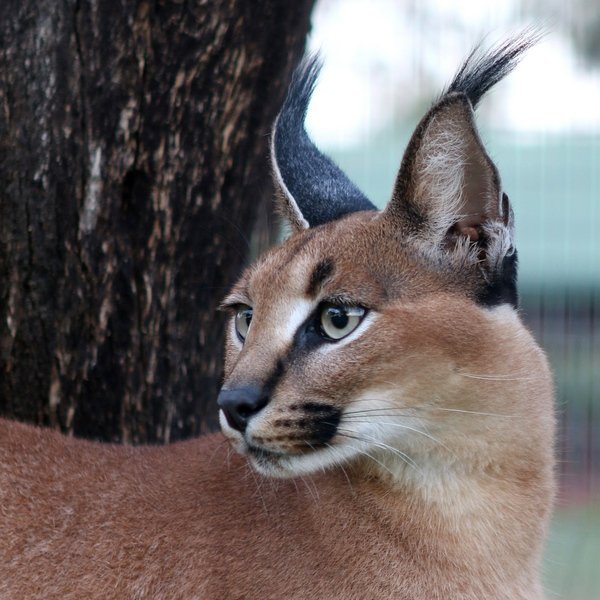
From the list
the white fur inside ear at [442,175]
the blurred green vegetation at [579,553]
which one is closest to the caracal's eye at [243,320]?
the white fur inside ear at [442,175]

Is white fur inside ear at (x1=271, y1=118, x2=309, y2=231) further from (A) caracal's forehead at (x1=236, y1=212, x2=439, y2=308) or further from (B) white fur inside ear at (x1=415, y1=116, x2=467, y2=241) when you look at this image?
(B) white fur inside ear at (x1=415, y1=116, x2=467, y2=241)

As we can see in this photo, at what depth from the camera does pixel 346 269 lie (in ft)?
11.8

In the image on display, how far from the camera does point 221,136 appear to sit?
4887mm

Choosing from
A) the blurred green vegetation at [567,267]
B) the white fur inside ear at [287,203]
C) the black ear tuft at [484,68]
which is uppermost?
the black ear tuft at [484,68]

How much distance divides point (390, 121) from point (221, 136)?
4144 mm

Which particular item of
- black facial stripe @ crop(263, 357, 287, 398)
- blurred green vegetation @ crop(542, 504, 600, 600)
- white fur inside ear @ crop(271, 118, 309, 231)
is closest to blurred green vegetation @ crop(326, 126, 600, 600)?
blurred green vegetation @ crop(542, 504, 600, 600)

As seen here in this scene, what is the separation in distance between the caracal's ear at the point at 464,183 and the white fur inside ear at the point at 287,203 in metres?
A: 0.64

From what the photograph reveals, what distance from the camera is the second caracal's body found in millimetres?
3396

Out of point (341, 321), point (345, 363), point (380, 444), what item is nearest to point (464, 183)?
point (341, 321)

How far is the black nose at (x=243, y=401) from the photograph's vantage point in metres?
3.30

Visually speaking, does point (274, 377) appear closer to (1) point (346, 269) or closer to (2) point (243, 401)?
(2) point (243, 401)

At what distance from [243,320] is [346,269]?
0.54 m

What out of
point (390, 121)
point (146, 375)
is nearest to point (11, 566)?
point (146, 375)

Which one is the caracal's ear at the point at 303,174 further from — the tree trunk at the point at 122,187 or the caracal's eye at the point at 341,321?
the caracal's eye at the point at 341,321
